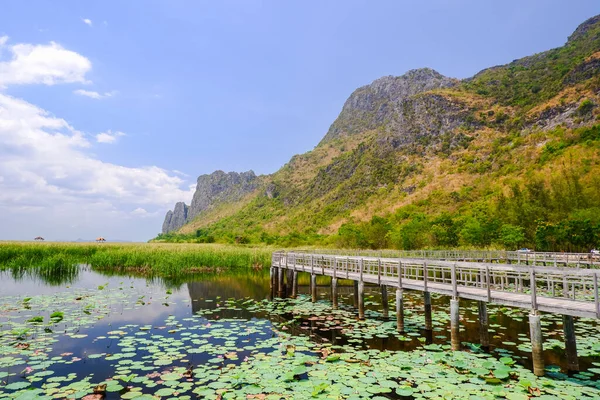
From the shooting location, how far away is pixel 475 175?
81000 mm

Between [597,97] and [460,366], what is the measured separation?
88.0 m

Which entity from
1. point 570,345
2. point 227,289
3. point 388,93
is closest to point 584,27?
point 388,93

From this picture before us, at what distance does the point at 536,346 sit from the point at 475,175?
7866cm

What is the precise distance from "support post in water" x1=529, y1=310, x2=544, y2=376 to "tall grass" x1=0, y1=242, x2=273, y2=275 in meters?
33.6

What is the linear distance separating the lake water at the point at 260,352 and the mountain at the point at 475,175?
28601 millimetres

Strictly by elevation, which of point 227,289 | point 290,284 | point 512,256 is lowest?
point 227,289

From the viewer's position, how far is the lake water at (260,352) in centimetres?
914

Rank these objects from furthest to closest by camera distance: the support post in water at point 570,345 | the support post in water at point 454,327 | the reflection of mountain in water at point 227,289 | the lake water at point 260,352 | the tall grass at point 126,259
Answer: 1. the tall grass at point 126,259
2. the reflection of mountain in water at point 227,289
3. the support post in water at point 454,327
4. the support post in water at point 570,345
5. the lake water at point 260,352

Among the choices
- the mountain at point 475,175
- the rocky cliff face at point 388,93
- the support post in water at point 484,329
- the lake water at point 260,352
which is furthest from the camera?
the rocky cliff face at point 388,93

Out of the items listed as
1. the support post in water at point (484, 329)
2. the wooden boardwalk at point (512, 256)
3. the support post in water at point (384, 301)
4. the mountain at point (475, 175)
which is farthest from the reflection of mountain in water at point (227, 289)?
the mountain at point (475, 175)

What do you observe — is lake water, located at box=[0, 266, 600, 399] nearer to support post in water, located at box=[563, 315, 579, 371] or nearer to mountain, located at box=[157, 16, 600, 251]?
support post in water, located at box=[563, 315, 579, 371]

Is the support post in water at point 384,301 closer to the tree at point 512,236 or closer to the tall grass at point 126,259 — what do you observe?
the tall grass at point 126,259

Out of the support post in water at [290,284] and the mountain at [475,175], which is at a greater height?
the mountain at [475,175]

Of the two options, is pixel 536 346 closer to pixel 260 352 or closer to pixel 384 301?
pixel 260 352
